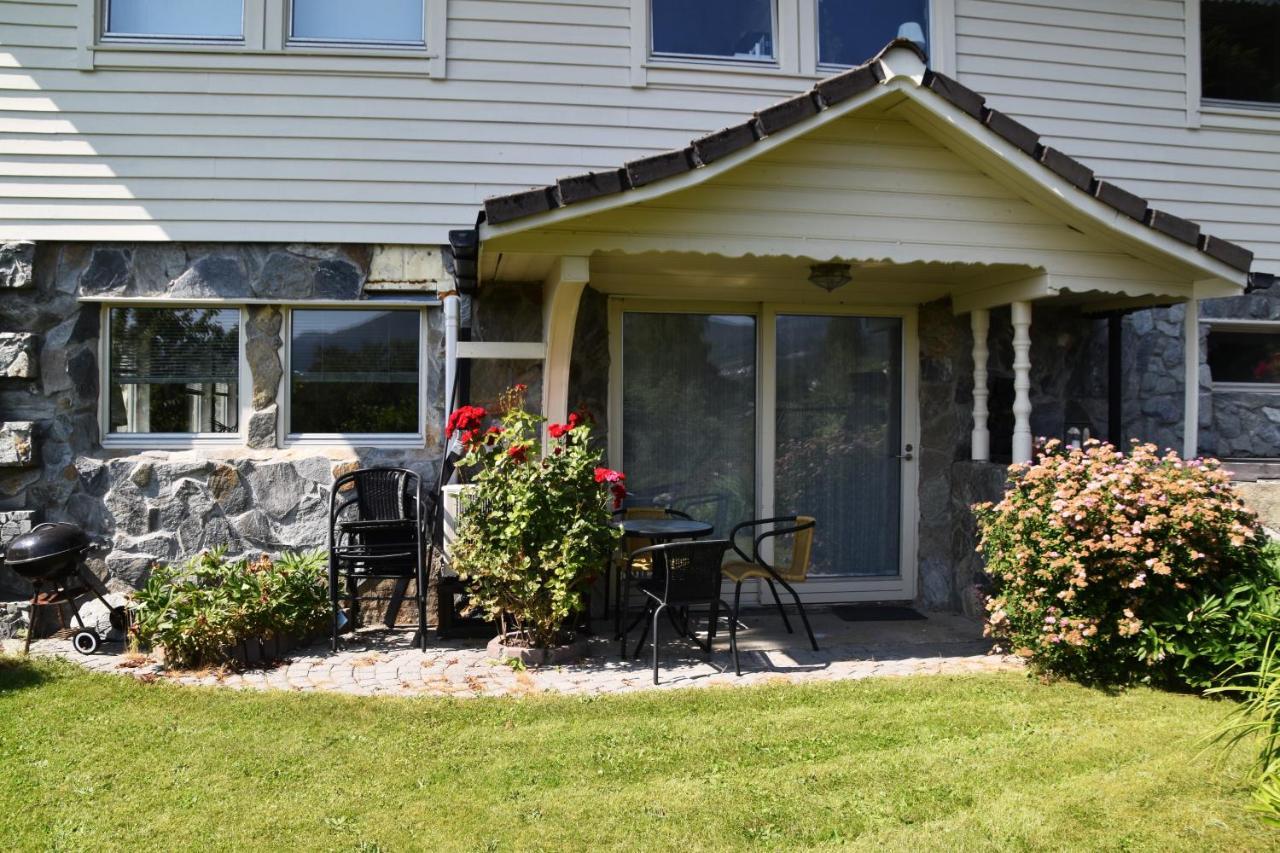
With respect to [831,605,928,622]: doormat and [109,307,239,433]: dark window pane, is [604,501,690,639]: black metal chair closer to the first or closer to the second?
[831,605,928,622]: doormat

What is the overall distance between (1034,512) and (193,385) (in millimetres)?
5269

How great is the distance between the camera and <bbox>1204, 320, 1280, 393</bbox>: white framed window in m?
7.25

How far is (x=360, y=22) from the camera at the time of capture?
20.4ft

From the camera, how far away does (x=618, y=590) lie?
223 inches

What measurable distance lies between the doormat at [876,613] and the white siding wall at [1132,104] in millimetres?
3587

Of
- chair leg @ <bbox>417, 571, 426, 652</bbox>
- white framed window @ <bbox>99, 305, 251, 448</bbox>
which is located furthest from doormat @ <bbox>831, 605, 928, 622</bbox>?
white framed window @ <bbox>99, 305, 251, 448</bbox>

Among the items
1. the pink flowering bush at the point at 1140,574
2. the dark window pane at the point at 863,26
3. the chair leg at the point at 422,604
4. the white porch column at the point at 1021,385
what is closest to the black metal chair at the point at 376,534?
the chair leg at the point at 422,604

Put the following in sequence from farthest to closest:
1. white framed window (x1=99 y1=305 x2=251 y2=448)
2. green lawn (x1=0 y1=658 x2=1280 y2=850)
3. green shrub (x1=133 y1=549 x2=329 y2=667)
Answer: white framed window (x1=99 y1=305 x2=251 y2=448) < green shrub (x1=133 y1=549 x2=329 y2=667) < green lawn (x1=0 y1=658 x2=1280 y2=850)

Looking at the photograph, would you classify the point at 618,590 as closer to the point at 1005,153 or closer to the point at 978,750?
the point at 978,750

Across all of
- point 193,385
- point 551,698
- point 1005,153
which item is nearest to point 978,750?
point 551,698

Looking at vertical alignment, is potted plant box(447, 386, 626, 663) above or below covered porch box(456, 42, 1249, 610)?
below

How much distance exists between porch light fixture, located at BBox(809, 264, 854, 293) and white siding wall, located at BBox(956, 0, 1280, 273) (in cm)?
230

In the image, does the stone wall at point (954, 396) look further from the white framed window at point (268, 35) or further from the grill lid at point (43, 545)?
the grill lid at point (43, 545)

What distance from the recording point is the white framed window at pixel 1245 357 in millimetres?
7250
